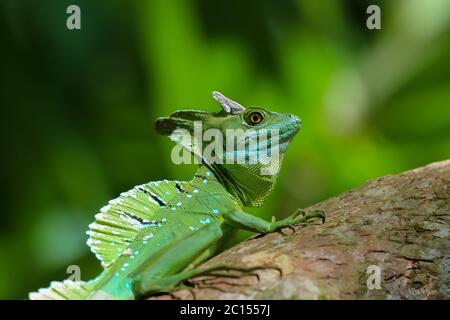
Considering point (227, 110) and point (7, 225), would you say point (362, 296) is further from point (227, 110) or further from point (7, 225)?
point (7, 225)

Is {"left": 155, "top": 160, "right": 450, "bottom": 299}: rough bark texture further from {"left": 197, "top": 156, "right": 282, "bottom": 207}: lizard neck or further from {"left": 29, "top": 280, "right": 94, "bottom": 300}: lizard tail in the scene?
{"left": 29, "top": 280, "right": 94, "bottom": 300}: lizard tail

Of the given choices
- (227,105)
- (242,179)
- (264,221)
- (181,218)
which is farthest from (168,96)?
(264,221)

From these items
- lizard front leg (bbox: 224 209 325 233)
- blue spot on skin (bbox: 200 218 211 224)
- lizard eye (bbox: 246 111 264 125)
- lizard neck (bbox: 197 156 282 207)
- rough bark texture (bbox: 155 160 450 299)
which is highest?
lizard eye (bbox: 246 111 264 125)

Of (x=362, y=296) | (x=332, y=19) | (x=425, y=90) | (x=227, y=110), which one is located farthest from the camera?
(x=332, y=19)

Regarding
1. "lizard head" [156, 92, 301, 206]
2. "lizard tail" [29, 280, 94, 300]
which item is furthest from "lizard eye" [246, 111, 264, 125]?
"lizard tail" [29, 280, 94, 300]

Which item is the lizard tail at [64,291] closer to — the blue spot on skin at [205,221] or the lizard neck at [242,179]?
the blue spot on skin at [205,221]

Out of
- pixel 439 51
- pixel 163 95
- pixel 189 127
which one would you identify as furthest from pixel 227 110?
pixel 439 51
